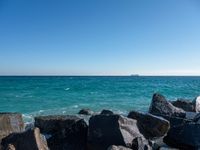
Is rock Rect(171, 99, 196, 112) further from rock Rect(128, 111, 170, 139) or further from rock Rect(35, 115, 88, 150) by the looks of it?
rock Rect(35, 115, 88, 150)

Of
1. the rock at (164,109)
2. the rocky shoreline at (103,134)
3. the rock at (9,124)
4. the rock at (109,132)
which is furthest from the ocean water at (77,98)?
the rock at (109,132)

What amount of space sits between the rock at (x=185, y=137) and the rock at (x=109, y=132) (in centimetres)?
89

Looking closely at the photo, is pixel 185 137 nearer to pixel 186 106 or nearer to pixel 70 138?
pixel 70 138

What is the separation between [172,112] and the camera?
943 cm

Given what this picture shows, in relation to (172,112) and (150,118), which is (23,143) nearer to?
(150,118)

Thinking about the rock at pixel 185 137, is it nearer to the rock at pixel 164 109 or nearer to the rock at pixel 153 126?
the rock at pixel 153 126

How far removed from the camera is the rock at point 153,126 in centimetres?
700

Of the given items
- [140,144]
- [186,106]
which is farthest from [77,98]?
[140,144]

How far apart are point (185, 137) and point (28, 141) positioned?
121 inches

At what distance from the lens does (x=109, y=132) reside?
5949mm

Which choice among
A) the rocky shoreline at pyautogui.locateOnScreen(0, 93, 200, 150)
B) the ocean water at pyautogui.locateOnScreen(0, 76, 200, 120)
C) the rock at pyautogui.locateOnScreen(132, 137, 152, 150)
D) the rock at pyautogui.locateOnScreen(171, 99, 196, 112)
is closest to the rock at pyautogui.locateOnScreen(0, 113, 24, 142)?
the rocky shoreline at pyautogui.locateOnScreen(0, 93, 200, 150)

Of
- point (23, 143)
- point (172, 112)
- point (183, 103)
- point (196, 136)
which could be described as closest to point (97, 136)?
point (23, 143)

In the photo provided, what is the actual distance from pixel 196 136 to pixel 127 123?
4.60 ft

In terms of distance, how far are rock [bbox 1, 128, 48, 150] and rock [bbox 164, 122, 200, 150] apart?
8.76 feet
